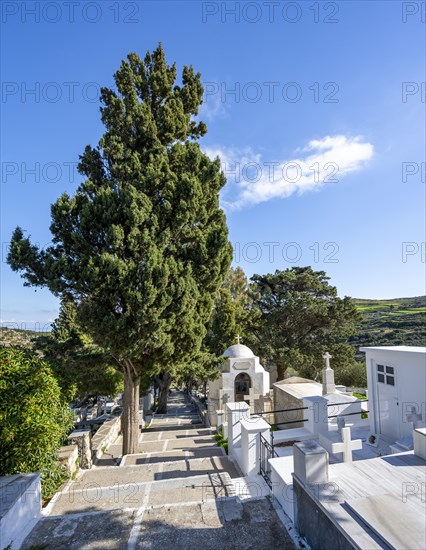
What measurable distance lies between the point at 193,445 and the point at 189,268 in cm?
678

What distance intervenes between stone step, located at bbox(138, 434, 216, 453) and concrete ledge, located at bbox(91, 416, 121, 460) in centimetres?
134

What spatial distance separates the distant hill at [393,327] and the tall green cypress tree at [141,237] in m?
25.0

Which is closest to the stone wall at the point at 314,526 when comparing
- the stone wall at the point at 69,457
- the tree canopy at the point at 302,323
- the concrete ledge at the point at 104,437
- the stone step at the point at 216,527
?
the stone step at the point at 216,527

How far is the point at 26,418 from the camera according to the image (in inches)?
213

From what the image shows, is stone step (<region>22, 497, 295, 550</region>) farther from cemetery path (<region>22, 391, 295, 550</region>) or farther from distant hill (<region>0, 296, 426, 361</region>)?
distant hill (<region>0, 296, 426, 361</region>)

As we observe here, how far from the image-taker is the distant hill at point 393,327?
38.8m

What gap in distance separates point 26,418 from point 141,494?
8.94ft

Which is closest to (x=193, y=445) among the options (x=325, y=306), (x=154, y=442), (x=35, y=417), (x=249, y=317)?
(x=154, y=442)

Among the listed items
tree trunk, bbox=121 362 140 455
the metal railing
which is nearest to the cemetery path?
the metal railing

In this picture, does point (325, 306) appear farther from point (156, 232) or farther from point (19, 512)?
point (19, 512)

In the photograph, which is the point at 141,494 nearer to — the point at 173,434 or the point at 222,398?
the point at 173,434

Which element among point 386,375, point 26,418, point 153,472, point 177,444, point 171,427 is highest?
point 26,418

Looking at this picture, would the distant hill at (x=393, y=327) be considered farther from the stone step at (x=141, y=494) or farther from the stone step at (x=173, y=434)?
the stone step at (x=141, y=494)

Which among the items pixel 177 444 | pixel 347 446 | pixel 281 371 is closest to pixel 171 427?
pixel 177 444
